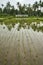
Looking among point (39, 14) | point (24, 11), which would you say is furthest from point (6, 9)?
point (39, 14)

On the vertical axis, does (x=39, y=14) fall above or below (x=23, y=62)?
below

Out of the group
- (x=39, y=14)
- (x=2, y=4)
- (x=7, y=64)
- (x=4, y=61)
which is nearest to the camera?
(x=7, y=64)

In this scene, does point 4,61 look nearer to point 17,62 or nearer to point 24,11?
point 17,62

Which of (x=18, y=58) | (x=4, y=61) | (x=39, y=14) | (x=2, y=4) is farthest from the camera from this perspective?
(x=2, y=4)

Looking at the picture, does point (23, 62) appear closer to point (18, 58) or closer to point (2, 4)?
point (18, 58)

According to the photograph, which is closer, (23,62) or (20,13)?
(23,62)

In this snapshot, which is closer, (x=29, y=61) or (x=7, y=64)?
(x=7, y=64)

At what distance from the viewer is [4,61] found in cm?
751

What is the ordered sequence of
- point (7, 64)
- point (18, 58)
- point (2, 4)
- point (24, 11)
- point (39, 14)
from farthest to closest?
point (2, 4) → point (24, 11) → point (39, 14) → point (18, 58) → point (7, 64)

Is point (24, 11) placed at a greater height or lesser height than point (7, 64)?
lesser

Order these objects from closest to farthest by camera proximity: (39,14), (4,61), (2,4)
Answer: (4,61), (39,14), (2,4)

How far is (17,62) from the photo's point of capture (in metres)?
7.48

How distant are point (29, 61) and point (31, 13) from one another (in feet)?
297

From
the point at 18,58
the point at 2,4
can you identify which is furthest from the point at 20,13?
the point at 18,58
